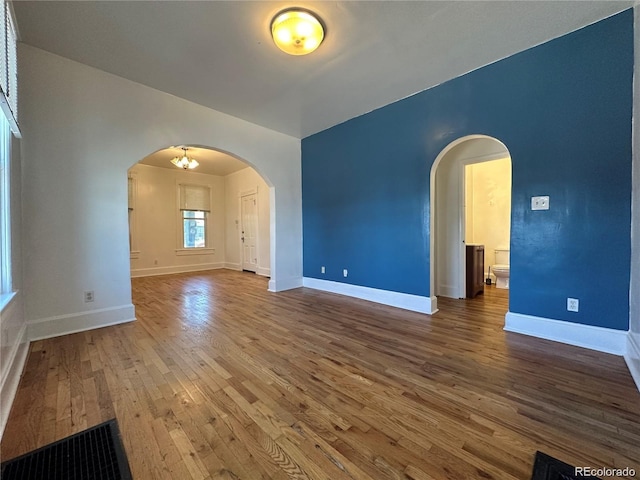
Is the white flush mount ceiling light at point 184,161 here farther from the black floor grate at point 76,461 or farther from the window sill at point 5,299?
the black floor grate at point 76,461

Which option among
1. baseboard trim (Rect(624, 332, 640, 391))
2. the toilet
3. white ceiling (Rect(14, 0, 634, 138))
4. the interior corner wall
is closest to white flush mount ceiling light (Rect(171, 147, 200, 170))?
the interior corner wall

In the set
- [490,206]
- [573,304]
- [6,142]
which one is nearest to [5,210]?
[6,142]

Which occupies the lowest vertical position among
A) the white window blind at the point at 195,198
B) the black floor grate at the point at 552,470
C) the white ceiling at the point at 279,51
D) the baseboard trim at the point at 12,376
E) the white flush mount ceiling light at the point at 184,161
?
the black floor grate at the point at 552,470

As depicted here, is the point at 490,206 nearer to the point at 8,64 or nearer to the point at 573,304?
the point at 573,304

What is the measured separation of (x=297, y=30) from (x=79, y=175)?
268cm

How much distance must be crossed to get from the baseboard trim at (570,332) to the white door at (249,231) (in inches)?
225

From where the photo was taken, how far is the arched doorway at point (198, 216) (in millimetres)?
6535

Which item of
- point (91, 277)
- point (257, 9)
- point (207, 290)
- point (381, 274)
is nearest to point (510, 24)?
point (257, 9)

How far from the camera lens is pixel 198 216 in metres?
7.76

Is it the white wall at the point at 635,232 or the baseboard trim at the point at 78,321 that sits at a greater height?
the white wall at the point at 635,232

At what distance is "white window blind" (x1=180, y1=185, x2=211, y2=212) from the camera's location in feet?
24.0

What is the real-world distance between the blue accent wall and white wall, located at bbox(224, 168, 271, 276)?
12.0 feet

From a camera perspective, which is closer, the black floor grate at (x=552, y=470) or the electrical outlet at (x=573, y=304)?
the black floor grate at (x=552, y=470)

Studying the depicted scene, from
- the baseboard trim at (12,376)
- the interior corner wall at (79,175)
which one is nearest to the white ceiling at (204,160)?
the interior corner wall at (79,175)
